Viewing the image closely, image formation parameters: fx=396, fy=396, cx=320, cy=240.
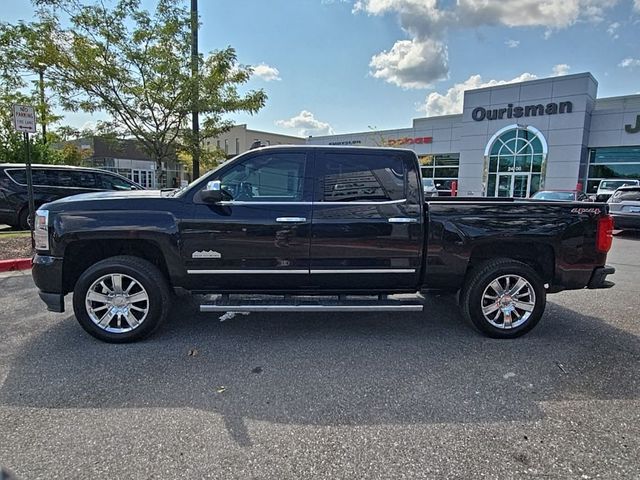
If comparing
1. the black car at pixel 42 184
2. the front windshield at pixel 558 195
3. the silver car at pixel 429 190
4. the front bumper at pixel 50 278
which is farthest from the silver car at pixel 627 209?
the black car at pixel 42 184

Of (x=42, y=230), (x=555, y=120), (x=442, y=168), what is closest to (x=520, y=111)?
(x=555, y=120)

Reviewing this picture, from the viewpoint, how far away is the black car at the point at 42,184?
388 inches

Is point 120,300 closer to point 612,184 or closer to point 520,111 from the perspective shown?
point 612,184

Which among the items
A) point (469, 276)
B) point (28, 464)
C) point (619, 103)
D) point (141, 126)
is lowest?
point (28, 464)

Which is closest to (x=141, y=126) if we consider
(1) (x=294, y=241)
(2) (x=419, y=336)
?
(1) (x=294, y=241)

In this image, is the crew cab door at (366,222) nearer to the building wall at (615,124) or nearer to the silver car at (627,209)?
the silver car at (627,209)

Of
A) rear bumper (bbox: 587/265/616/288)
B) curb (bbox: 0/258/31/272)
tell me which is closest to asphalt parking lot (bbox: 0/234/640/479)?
rear bumper (bbox: 587/265/616/288)

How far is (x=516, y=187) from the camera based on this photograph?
26188mm

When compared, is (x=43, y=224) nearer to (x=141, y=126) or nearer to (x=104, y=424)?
(x=104, y=424)

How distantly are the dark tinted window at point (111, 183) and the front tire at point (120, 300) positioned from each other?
826 cm

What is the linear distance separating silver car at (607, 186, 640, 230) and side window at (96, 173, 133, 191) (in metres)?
14.3

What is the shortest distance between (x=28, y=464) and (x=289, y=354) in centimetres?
205

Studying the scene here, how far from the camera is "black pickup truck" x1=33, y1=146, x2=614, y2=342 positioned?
3.92 meters

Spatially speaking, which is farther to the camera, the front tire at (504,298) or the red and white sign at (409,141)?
the red and white sign at (409,141)
